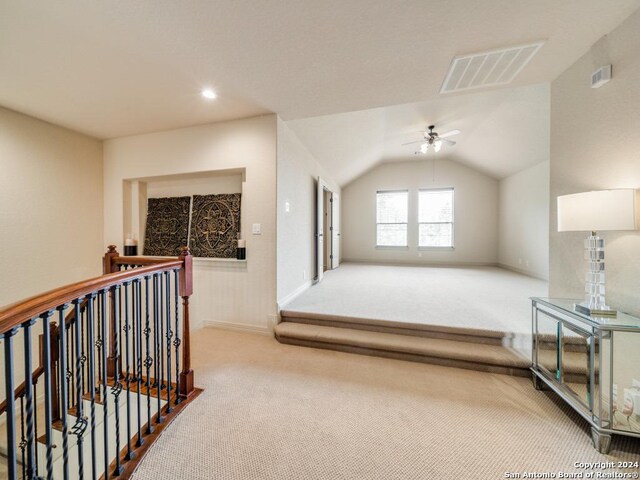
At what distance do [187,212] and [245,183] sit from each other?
110 centimetres

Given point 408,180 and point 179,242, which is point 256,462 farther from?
point 408,180

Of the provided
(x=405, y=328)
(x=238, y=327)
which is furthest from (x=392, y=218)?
(x=238, y=327)

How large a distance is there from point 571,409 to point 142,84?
14.4 ft

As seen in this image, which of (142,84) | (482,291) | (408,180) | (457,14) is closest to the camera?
(457,14)

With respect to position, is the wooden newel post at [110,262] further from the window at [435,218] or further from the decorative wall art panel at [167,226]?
the window at [435,218]

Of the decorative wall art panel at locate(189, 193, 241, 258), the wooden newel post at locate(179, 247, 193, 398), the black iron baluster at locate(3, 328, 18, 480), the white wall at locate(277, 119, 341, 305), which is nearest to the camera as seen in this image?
the black iron baluster at locate(3, 328, 18, 480)

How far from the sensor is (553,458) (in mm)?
1424

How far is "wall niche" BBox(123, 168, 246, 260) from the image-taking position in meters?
3.35

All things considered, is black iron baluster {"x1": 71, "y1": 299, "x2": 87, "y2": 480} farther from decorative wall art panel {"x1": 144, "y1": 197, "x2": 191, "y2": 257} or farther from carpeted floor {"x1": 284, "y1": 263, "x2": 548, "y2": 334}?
decorative wall art panel {"x1": 144, "y1": 197, "x2": 191, "y2": 257}

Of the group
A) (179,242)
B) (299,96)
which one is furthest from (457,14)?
(179,242)

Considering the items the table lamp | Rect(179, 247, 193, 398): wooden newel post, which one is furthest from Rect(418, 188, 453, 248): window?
Rect(179, 247, 193, 398): wooden newel post

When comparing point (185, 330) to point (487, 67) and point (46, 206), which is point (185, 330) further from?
point (487, 67)

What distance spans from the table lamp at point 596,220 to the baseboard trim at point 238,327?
9.40 feet

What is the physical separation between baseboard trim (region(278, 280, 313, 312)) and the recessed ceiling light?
2391mm
